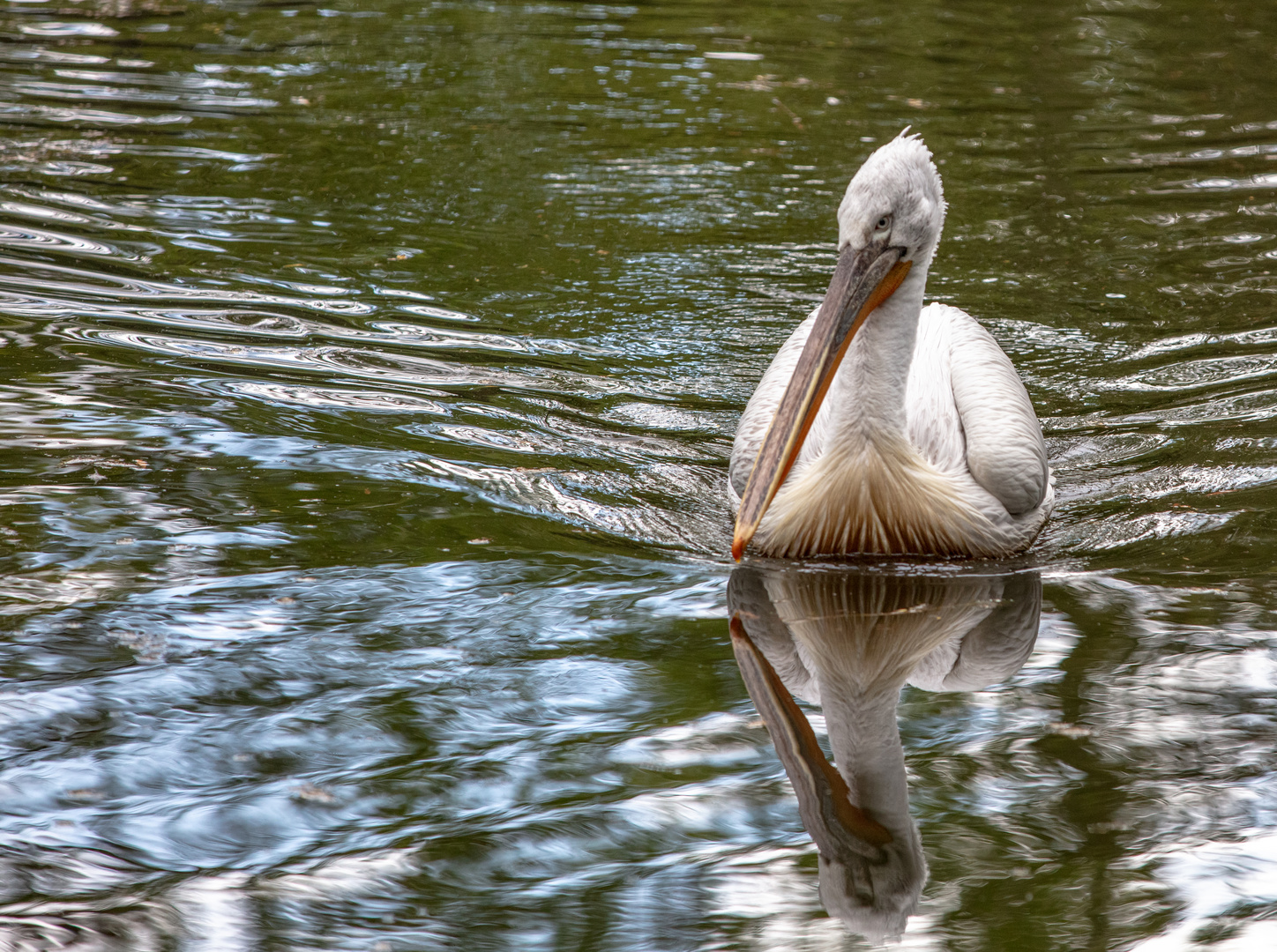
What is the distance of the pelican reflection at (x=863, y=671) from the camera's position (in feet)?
8.79

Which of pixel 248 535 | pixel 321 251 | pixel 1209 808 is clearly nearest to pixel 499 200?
pixel 321 251

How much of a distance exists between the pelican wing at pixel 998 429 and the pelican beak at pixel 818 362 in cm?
55

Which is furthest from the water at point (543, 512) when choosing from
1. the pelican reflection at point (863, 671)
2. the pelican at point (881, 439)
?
the pelican at point (881, 439)

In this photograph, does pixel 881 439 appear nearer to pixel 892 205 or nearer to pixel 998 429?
pixel 998 429

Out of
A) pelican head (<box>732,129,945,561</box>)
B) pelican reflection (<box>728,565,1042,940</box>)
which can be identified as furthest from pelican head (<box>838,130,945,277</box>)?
pelican reflection (<box>728,565,1042,940</box>)

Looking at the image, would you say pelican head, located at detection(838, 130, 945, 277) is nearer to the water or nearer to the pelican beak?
the pelican beak

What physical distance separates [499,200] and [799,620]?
14.3ft

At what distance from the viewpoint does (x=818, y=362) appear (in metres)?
3.79

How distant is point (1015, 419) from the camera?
4281mm

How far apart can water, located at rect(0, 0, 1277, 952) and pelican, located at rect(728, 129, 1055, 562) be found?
0.54 feet

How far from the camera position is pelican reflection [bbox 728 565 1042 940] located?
8.79 ft

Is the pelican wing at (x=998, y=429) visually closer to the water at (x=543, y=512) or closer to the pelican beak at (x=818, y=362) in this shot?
the water at (x=543, y=512)

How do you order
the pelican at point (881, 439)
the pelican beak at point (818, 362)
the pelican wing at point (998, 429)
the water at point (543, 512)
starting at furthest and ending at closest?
the pelican wing at point (998, 429)
the pelican at point (881, 439)
the pelican beak at point (818, 362)
the water at point (543, 512)

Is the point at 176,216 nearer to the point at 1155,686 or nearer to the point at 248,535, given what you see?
the point at 248,535
